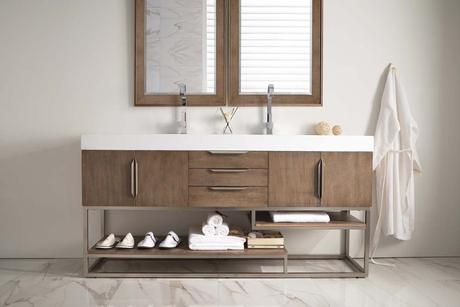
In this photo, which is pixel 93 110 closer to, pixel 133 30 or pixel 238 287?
pixel 133 30

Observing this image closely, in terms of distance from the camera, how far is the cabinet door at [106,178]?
2.74 metres

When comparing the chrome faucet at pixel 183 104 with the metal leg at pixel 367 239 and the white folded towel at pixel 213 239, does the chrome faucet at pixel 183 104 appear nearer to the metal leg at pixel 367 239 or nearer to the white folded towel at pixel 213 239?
the white folded towel at pixel 213 239

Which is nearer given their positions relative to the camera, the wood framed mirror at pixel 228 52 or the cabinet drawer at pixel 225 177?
the cabinet drawer at pixel 225 177

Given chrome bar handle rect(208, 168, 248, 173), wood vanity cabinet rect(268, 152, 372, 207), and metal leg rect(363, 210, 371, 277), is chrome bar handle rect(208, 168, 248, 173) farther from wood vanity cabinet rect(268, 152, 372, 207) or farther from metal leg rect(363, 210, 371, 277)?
metal leg rect(363, 210, 371, 277)

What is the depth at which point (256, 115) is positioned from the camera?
320 centimetres

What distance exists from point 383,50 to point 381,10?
279 millimetres

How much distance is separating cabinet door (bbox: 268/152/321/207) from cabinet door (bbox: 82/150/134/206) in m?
0.86

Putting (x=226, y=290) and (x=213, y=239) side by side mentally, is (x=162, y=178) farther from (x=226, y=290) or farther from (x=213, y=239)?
(x=226, y=290)

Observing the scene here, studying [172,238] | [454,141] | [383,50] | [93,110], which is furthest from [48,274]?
[454,141]

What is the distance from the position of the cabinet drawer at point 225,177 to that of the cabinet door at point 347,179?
0.38 meters

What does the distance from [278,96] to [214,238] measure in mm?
1091

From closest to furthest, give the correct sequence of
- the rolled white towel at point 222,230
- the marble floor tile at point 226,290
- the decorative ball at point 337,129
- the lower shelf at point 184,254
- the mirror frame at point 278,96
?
the marble floor tile at point 226,290
the lower shelf at point 184,254
the rolled white towel at point 222,230
the decorative ball at point 337,129
the mirror frame at point 278,96

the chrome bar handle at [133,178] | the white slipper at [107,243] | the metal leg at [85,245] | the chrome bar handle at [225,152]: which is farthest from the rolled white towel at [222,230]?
the metal leg at [85,245]

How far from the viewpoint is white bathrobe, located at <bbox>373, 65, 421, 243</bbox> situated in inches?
123
